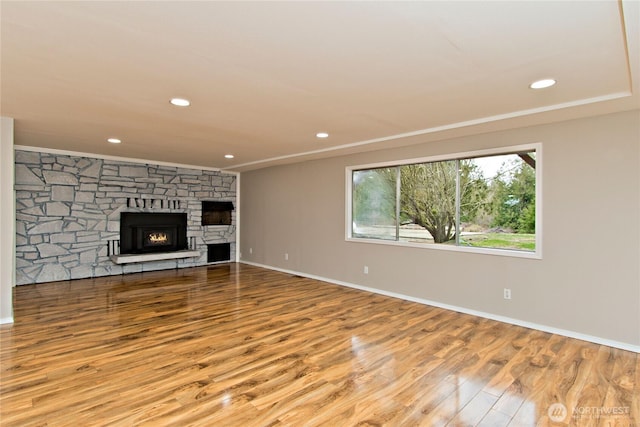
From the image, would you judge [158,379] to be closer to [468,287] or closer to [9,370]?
[9,370]

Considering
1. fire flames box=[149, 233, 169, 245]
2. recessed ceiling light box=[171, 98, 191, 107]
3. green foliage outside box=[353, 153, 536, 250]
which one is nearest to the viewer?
recessed ceiling light box=[171, 98, 191, 107]

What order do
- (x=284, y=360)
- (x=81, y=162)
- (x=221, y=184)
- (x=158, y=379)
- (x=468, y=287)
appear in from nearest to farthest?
(x=158, y=379) → (x=284, y=360) → (x=468, y=287) → (x=81, y=162) → (x=221, y=184)

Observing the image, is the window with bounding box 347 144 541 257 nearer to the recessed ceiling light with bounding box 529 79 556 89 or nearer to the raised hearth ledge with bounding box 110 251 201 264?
the recessed ceiling light with bounding box 529 79 556 89

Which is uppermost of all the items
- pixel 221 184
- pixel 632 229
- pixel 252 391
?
pixel 221 184

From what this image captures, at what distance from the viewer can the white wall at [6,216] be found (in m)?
3.69

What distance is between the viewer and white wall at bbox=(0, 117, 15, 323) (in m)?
3.69

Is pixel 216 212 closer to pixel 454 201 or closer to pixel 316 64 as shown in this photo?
pixel 454 201

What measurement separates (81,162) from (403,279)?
6.24m

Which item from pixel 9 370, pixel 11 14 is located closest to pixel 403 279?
pixel 9 370

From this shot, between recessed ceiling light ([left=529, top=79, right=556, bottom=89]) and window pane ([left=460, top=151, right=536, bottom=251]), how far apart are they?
139 centimetres

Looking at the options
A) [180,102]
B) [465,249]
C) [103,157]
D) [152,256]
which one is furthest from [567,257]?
[103,157]

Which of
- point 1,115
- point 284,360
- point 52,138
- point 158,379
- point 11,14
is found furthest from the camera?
point 52,138

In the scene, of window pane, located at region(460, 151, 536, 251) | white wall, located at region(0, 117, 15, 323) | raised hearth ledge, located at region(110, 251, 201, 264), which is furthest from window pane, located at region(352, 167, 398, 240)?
white wall, located at region(0, 117, 15, 323)

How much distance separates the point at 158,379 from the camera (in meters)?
2.56
